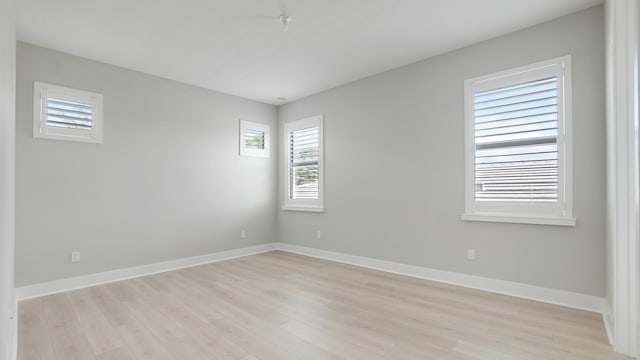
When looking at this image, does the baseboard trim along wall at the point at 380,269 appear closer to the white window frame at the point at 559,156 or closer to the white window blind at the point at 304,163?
the white window frame at the point at 559,156

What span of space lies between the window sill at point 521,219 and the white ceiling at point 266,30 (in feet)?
6.46

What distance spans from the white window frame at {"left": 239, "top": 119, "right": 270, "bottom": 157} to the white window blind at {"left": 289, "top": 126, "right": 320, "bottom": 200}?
46 cm

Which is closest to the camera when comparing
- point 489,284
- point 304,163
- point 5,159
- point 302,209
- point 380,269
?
point 5,159

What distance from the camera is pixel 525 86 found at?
11.0ft

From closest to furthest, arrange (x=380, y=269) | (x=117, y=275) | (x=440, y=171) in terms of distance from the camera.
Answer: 1. (x=440, y=171)
2. (x=117, y=275)
3. (x=380, y=269)

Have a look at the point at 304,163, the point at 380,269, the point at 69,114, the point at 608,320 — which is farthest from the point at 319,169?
the point at 608,320

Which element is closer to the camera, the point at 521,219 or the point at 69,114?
the point at 521,219

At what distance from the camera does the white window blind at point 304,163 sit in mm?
5629

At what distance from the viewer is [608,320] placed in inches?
104

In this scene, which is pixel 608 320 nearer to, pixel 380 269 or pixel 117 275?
pixel 380 269

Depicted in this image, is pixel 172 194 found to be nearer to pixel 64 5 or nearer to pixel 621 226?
pixel 64 5

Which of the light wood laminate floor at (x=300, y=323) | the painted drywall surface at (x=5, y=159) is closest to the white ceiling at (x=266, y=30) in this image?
the painted drywall surface at (x=5, y=159)

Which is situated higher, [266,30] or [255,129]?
[266,30]

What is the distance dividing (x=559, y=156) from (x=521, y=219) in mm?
710
